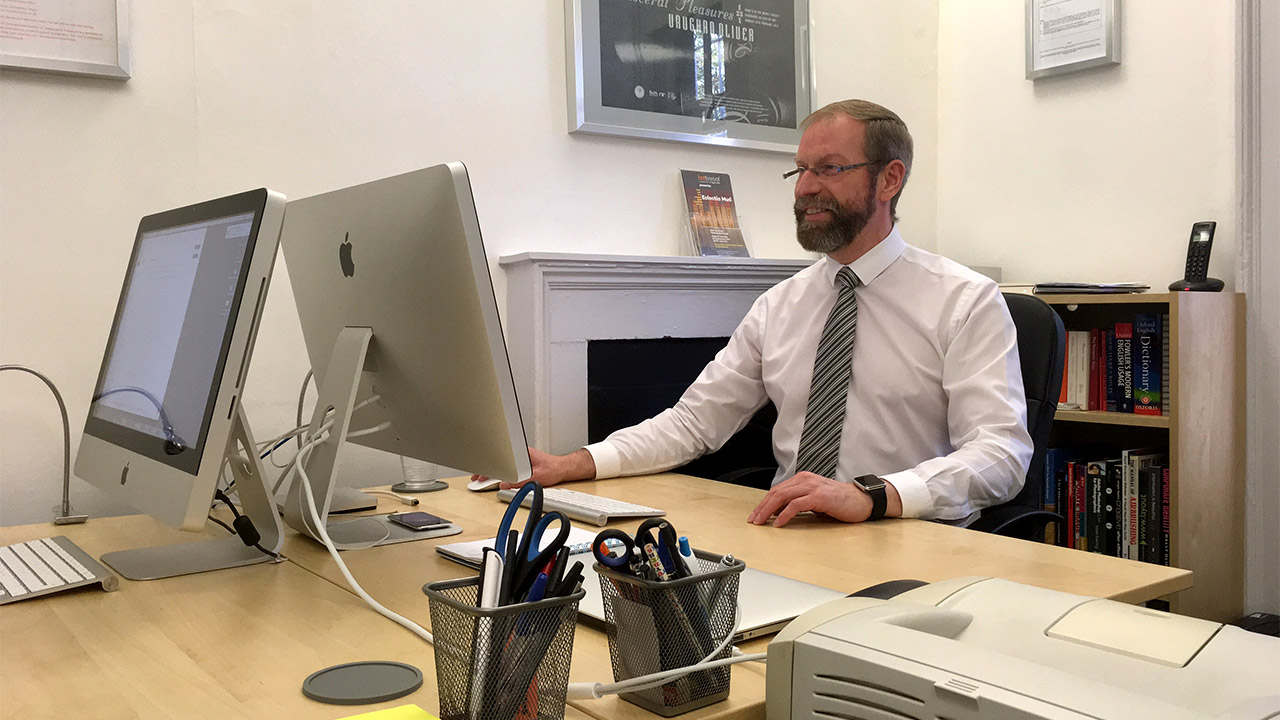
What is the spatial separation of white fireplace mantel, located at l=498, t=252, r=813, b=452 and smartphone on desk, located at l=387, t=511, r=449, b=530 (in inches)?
29.6

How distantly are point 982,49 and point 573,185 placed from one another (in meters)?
1.59

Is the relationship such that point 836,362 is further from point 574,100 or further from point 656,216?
point 574,100

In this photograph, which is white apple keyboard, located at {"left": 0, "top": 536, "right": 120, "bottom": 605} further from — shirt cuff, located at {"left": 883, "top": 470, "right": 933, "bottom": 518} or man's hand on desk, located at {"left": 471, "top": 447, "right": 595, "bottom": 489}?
shirt cuff, located at {"left": 883, "top": 470, "right": 933, "bottom": 518}

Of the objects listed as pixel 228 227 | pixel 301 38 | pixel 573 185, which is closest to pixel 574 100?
pixel 573 185

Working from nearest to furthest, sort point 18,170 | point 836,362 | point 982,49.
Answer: point 18,170
point 836,362
point 982,49

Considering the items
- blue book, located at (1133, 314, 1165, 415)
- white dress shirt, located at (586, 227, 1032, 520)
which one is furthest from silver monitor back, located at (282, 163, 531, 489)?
blue book, located at (1133, 314, 1165, 415)

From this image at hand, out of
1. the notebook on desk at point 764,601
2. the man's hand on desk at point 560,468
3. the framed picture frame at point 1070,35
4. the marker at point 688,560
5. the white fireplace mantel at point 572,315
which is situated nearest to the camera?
the marker at point 688,560

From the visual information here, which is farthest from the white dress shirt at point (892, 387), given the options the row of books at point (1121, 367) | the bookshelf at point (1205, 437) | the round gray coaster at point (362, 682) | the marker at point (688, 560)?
the round gray coaster at point (362, 682)

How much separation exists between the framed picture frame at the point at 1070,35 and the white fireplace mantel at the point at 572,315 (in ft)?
4.32

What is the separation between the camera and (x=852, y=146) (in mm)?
2137

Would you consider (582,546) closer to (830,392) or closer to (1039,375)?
(830,392)

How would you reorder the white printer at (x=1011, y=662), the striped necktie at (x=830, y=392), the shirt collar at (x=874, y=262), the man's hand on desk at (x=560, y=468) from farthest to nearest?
the shirt collar at (x=874, y=262)
the striped necktie at (x=830, y=392)
the man's hand on desk at (x=560, y=468)
the white printer at (x=1011, y=662)

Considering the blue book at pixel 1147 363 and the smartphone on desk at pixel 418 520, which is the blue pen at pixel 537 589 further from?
the blue book at pixel 1147 363

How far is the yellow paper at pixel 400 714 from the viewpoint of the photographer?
2.44ft
